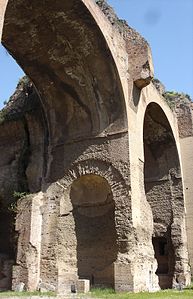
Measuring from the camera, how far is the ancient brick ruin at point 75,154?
10.0 meters

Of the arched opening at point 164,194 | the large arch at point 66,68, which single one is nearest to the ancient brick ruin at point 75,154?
the large arch at point 66,68

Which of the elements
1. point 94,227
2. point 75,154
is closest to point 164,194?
point 94,227

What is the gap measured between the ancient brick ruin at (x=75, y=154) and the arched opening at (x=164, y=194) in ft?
3.50

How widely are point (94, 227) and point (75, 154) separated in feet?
7.38

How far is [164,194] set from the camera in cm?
1502

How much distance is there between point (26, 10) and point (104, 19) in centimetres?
225

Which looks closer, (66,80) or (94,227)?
(66,80)

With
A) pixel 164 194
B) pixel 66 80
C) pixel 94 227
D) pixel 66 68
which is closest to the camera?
pixel 66 68

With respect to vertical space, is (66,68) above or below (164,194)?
above

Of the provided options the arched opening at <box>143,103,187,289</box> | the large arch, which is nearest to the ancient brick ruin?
the large arch

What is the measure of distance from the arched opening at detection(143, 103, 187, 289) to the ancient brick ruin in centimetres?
107

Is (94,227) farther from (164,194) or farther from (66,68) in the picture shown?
(66,68)

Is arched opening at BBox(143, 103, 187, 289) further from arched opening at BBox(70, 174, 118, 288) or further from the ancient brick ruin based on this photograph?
arched opening at BBox(70, 174, 118, 288)

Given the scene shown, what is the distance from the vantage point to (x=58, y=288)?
1001 centimetres
